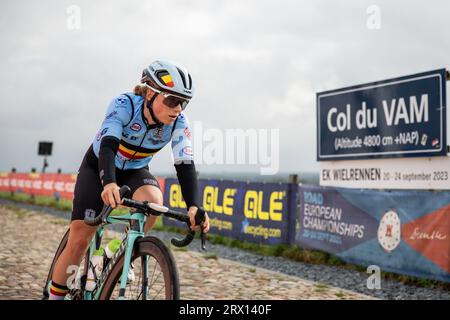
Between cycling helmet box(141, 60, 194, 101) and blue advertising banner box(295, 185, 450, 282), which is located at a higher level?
cycling helmet box(141, 60, 194, 101)

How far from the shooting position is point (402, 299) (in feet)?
25.9

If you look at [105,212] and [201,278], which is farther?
[201,278]

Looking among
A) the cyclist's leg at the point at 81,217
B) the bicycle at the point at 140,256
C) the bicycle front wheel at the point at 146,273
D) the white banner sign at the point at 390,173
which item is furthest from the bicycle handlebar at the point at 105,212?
the white banner sign at the point at 390,173

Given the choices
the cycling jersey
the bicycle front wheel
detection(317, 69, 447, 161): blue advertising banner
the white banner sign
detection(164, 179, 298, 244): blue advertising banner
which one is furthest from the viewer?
detection(164, 179, 298, 244): blue advertising banner

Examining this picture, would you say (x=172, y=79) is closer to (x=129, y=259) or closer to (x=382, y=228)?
(x=129, y=259)

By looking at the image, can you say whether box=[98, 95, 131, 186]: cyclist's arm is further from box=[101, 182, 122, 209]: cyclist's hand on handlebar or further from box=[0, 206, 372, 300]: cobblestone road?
box=[0, 206, 372, 300]: cobblestone road

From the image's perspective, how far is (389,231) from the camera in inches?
395

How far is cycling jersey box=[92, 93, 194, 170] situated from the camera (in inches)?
156

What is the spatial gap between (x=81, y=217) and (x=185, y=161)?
0.91m

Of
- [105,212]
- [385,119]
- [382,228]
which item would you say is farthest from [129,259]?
[385,119]

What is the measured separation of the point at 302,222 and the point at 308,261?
1164 millimetres

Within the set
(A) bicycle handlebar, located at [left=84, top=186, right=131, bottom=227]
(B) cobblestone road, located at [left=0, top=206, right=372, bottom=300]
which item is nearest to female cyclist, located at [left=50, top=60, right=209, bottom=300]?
(A) bicycle handlebar, located at [left=84, top=186, right=131, bottom=227]

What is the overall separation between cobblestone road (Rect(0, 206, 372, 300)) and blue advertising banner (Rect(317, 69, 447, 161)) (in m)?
4.45

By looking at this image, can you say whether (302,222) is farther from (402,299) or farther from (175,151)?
(175,151)
